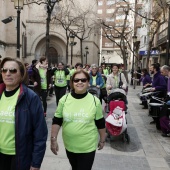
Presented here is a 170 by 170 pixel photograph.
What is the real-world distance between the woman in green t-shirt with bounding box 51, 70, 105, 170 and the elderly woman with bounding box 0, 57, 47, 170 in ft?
1.70

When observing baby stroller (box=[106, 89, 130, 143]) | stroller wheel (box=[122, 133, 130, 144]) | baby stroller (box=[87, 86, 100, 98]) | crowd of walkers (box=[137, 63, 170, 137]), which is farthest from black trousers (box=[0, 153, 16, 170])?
baby stroller (box=[87, 86, 100, 98])

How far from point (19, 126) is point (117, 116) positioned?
3.75 meters

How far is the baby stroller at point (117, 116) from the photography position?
556 cm

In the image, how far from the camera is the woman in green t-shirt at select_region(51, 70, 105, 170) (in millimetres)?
2830

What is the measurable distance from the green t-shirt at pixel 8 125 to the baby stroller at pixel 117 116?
3511mm

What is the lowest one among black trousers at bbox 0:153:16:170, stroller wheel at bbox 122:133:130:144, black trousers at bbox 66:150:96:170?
stroller wheel at bbox 122:133:130:144

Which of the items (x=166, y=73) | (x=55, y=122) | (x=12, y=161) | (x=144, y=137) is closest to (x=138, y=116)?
(x=166, y=73)

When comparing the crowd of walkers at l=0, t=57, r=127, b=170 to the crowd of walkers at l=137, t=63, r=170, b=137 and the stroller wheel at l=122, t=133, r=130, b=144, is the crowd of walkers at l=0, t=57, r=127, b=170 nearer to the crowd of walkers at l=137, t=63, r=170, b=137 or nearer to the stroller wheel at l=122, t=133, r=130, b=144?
the stroller wheel at l=122, t=133, r=130, b=144

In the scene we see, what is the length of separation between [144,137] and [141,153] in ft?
4.20

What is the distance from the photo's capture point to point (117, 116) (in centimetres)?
572

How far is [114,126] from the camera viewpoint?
559cm

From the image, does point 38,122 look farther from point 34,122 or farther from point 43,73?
point 43,73

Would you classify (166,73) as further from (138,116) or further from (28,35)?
(28,35)

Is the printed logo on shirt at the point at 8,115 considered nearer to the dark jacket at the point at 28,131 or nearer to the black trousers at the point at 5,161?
the dark jacket at the point at 28,131
